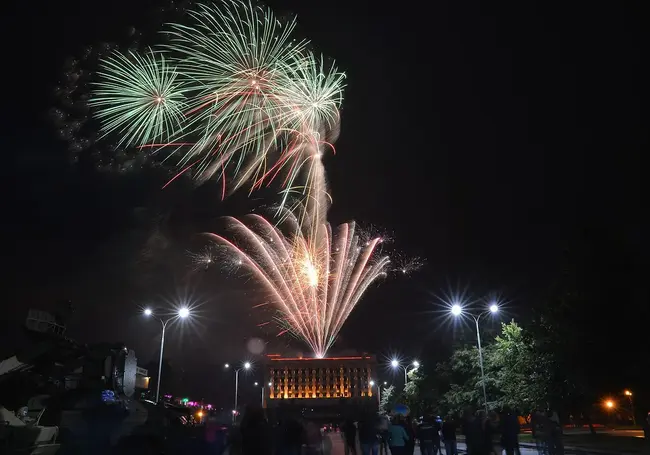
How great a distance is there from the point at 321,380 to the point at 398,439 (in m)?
67.6

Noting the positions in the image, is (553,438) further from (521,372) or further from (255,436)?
(521,372)

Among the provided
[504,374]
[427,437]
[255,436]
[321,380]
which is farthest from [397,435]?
[321,380]

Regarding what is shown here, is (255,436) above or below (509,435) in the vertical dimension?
above

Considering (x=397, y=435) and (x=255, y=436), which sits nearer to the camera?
(x=255, y=436)

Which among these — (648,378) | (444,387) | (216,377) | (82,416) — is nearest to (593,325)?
(648,378)

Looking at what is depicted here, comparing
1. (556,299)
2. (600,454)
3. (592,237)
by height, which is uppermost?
(592,237)

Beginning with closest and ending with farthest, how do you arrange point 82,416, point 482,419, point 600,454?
point 82,416 → point 482,419 → point 600,454

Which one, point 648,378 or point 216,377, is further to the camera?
point 216,377

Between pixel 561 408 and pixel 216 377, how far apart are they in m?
110

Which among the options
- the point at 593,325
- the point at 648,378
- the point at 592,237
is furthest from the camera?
the point at 592,237

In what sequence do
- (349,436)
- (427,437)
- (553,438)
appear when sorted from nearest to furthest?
(427,437) → (553,438) → (349,436)

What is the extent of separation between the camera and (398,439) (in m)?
12.1

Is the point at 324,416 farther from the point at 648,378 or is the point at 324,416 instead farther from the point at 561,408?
the point at 648,378

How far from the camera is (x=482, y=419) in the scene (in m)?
13.6
